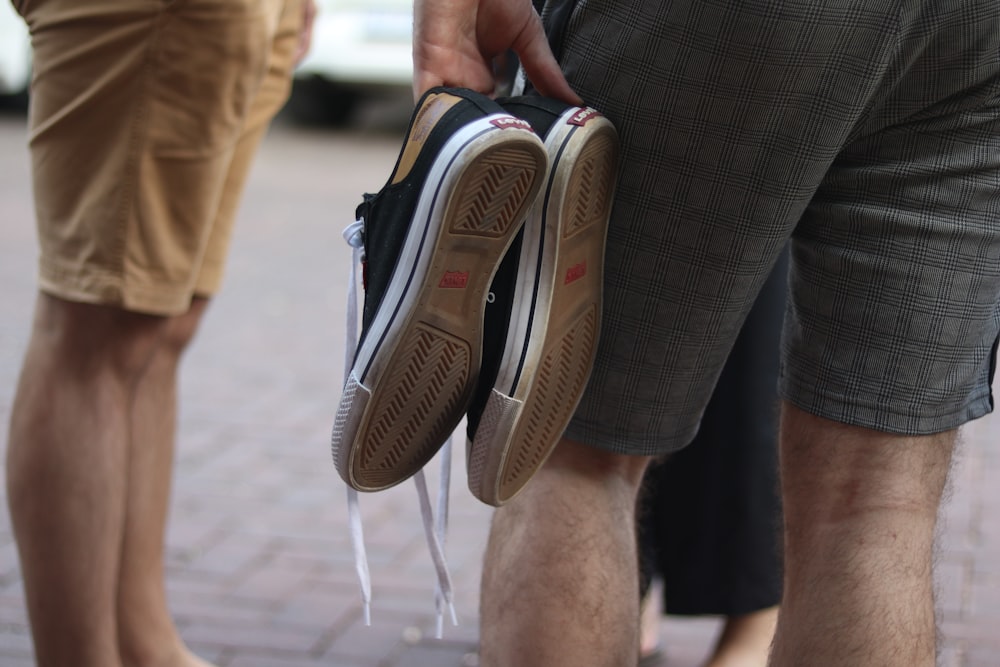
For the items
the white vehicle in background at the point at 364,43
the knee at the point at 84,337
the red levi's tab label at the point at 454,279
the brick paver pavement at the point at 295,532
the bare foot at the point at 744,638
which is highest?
the red levi's tab label at the point at 454,279

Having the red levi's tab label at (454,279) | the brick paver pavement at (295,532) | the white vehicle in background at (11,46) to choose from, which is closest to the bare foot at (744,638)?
the brick paver pavement at (295,532)

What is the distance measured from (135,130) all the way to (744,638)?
144 cm

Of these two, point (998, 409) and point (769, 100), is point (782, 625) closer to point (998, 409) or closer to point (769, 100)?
point (769, 100)

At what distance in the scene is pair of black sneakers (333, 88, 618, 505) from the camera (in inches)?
54.9

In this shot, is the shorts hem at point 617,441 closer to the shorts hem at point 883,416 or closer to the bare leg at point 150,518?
the shorts hem at point 883,416

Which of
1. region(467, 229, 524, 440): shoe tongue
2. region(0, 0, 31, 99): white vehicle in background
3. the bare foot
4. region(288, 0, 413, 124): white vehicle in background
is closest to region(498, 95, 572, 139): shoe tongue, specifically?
region(467, 229, 524, 440): shoe tongue

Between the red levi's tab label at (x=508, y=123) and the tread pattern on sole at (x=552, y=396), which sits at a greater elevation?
the red levi's tab label at (x=508, y=123)

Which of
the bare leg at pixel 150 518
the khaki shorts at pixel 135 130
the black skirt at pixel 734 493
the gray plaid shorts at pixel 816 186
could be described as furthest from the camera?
the black skirt at pixel 734 493

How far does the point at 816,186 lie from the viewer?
4.66 feet

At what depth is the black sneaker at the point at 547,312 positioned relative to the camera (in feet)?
4.70

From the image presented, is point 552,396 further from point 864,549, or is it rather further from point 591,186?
A: point 864,549

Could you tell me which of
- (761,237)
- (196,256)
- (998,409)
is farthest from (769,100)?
(998,409)

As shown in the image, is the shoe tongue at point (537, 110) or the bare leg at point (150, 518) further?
the bare leg at point (150, 518)

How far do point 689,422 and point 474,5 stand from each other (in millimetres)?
568
